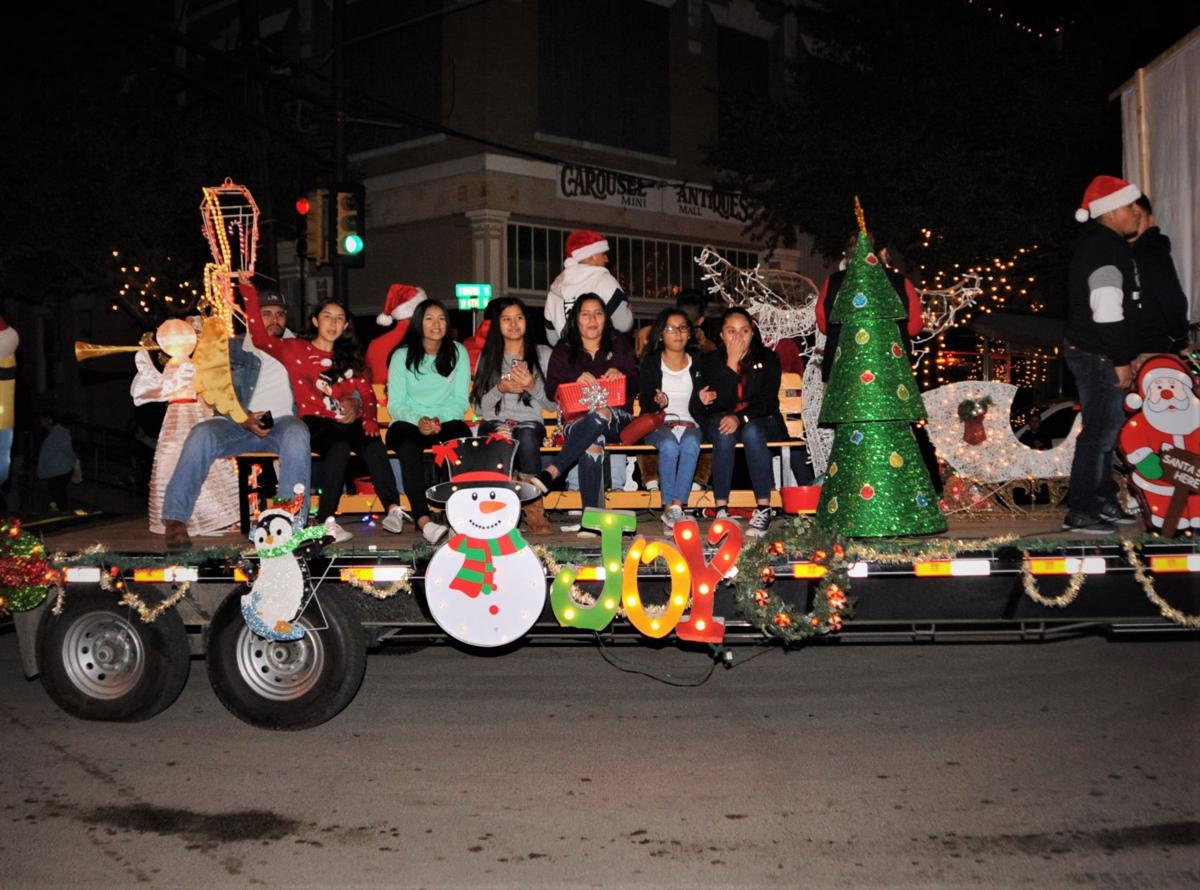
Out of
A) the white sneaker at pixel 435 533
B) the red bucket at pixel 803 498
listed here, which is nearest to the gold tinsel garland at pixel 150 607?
the white sneaker at pixel 435 533

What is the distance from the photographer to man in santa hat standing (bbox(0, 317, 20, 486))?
7316 mm

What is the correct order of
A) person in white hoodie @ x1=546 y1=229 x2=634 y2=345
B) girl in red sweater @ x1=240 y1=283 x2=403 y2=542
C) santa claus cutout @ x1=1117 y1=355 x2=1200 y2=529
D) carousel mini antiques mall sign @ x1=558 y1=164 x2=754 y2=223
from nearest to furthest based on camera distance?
1. santa claus cutout @ x1=1117 y1=355 x2=1200 y2=529
2. girl in red sweater @ x1=240 y1=283 x2=403 y2=542
3. person in white hoodie @ x1=546 y1=229 x2=634 y2=345
4. carousel mini antiques mall sign @ x1=558 y1=164 x2=754 y2=223

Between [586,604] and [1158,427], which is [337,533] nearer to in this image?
[586,604]

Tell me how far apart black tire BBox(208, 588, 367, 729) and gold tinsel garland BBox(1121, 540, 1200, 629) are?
3.73 metres

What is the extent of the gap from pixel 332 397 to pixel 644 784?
144 inches

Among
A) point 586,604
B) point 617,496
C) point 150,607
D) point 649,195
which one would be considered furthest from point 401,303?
point 649,195

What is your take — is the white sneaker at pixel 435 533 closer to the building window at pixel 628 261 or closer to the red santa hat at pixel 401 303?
the red santa hat at pixel 401 303

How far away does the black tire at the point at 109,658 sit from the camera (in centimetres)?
632

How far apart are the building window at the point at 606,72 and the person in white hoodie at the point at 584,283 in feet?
45.0

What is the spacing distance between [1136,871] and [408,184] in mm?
20350

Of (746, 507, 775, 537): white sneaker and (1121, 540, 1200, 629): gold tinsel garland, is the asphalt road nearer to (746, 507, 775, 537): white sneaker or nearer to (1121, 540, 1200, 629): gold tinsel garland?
(1121, 540, 1200, 629): gold tinsel garland

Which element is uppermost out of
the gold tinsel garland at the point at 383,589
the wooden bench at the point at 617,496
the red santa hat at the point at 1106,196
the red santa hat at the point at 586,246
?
the red santa hat at the point at 586,246

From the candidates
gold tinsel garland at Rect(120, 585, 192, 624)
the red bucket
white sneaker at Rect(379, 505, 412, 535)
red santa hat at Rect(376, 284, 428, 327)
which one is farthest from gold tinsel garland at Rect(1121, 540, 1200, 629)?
red santa hat at Rect(376, 284, 428, 327)

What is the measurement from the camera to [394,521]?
7.41 meters
